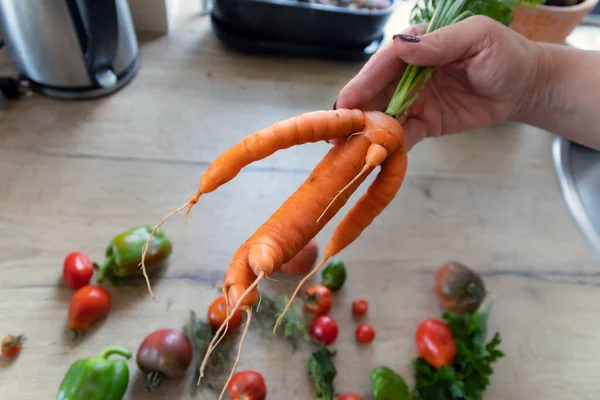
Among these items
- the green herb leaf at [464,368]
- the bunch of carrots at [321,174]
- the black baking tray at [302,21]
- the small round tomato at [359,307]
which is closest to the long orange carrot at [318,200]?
the bunch of carrots at [321,174]

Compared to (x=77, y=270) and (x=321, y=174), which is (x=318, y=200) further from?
(x=77, y=270)

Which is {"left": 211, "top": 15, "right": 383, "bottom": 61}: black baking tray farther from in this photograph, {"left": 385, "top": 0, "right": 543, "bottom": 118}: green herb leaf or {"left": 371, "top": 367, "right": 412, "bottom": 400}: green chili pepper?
{"left": 371, "top": 367, "right": 412, "bottom": 400}: green chili pepper

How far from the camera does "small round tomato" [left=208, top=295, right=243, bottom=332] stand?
67 cm

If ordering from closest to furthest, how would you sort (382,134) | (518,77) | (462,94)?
(382,134) → (518,77) → (462,94)

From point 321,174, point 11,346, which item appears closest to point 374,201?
point 321,174

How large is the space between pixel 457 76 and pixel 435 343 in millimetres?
461

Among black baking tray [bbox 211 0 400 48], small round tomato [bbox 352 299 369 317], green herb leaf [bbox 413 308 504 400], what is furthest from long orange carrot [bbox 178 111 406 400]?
black baking tray [bbox 211 0 400 48]

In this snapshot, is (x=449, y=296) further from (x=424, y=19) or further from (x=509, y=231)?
(x=424, y=19)

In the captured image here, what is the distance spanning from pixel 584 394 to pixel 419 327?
26cm

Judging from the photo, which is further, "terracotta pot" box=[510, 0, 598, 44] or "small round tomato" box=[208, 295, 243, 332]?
"terracotta pot" box=[510, 0, 598, 44]

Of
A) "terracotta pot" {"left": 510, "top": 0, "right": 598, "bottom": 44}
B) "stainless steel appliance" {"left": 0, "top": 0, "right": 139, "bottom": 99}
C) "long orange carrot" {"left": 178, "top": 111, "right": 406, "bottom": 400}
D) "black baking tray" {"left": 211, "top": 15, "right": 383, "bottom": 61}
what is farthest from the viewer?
"black baking tray" {"left": 211, "top": 15, "right": 383, "bottom": 61}

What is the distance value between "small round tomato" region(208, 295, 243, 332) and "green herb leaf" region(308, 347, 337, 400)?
0.12 metres

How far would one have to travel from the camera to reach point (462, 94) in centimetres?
82

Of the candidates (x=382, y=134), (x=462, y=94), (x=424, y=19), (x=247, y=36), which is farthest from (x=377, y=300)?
(x=247, y=36)
